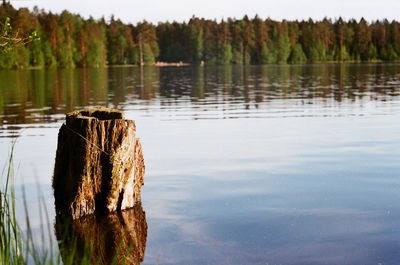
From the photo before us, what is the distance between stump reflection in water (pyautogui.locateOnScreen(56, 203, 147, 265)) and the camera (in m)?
7.32

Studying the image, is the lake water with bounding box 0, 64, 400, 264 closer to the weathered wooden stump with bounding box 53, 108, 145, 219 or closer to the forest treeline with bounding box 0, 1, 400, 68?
the weathered wooden stump with bounding box 53, 108, 145, 219

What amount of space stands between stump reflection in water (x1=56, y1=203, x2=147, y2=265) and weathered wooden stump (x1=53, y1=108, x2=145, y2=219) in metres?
0.24

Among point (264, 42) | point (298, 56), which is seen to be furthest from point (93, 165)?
point (264, 42)

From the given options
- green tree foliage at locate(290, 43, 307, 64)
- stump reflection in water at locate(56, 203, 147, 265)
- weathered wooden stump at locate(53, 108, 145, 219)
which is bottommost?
stump reflection in water at locate(56, 203, 147, 265)

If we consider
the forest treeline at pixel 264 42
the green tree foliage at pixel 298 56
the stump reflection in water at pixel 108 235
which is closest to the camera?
the stump reflection in water at pixel 108 235

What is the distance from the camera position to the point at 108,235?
8039 mm

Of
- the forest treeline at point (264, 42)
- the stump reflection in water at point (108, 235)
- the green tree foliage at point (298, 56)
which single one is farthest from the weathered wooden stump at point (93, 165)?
the green tree foliage at point (298, 56)

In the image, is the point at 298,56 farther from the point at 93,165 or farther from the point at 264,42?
the point at 93,165

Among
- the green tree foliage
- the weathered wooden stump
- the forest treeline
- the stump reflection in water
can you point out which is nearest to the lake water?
the stump reflection in water

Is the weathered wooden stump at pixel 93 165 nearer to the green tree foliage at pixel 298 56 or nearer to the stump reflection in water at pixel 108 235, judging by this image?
the stump reflection in water at pixel 108 235

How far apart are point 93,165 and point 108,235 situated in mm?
1274

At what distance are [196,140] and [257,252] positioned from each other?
1009 centimetres

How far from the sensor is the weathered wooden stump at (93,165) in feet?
28.7

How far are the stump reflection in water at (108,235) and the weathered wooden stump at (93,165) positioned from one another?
243 mm
